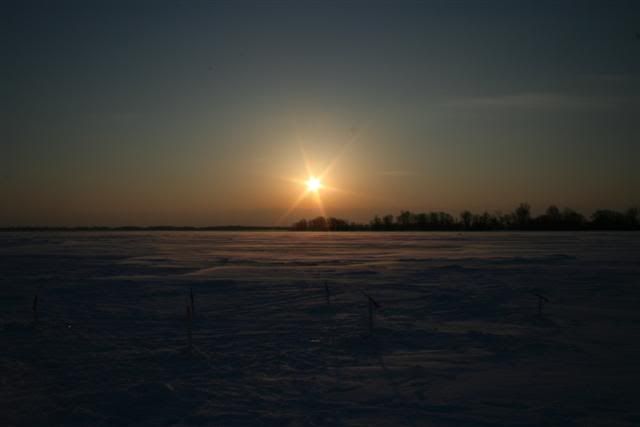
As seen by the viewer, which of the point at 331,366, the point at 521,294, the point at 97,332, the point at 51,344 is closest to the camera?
the point at 331,366

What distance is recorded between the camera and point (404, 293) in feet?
44.1

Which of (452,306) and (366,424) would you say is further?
(452,306)

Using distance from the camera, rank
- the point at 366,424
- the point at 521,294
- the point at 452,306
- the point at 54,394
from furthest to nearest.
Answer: the point at 521,294
the point at 452,306
the point at 54,394
the point at 366,424

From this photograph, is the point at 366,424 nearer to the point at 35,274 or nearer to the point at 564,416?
the point at 564,416

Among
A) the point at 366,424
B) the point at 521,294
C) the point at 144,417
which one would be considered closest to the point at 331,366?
the point at 366,424

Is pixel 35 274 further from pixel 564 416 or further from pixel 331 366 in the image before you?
pixel 564 416

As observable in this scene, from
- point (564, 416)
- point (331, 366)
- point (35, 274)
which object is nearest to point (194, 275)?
point (35, 274)

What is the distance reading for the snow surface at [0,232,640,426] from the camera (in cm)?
533

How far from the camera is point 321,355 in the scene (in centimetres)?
759

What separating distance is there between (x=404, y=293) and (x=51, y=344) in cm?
879

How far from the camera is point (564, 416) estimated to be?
16.8ft

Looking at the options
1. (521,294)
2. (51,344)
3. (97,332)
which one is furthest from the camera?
(521,294)

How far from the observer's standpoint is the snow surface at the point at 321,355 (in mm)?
5328

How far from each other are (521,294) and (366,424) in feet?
31.2
